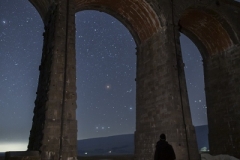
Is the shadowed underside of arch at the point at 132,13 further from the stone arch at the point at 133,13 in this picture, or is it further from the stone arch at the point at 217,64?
the stone arch at the point at 217,64

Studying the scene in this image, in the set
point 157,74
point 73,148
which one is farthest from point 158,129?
point 73,148

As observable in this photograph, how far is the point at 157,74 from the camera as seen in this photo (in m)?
10.8

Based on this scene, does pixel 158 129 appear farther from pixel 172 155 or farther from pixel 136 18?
pixel 136 18

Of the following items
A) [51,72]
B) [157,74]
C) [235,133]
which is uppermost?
[157,74]

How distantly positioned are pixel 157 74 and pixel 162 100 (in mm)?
1330

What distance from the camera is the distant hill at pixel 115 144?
3369 inches

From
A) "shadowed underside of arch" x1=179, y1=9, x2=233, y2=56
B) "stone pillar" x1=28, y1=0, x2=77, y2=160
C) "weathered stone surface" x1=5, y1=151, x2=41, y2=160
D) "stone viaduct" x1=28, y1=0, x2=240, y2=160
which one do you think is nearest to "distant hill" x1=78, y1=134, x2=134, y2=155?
"stone viaduct" x1=28, y1=0, x2=240, y2=160

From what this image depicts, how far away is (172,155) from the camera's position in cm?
576

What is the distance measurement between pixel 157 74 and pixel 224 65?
5.18 metres

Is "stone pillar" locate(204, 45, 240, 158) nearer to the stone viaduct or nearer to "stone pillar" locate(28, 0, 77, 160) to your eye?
the stone viaduct

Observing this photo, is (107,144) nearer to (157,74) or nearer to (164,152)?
(157,74)

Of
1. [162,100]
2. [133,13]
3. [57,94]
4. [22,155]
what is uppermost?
[133,13]

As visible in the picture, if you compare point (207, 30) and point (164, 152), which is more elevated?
point (207, 30)

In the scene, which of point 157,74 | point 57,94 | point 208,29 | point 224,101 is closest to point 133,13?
point 157,74
